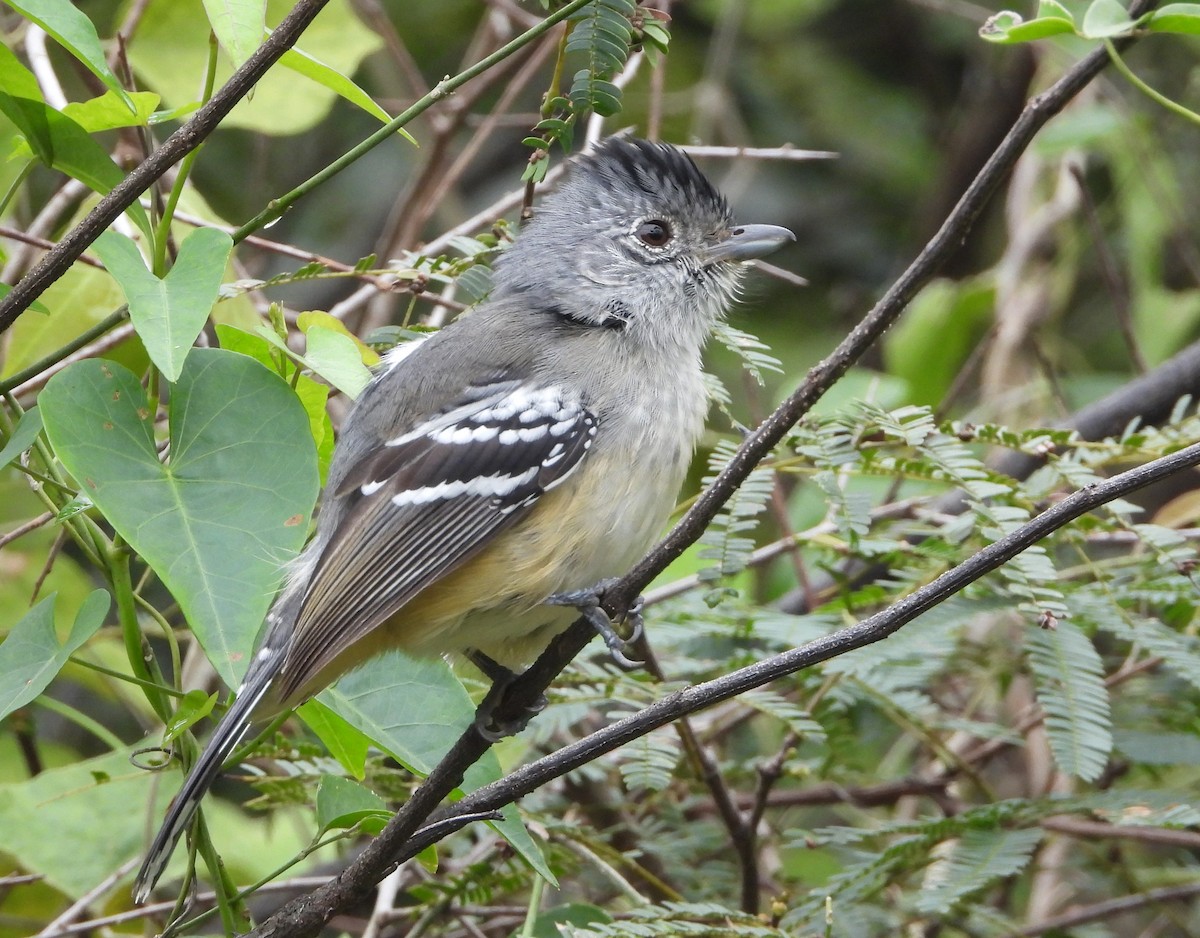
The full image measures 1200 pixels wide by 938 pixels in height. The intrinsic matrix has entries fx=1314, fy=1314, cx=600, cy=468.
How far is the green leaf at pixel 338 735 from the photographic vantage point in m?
2.58

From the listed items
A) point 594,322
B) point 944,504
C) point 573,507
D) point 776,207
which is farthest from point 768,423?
point 776,207

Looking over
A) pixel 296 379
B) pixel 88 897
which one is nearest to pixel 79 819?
pixel 88 897

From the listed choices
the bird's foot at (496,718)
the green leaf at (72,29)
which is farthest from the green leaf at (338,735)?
the green leaf at (72,29)

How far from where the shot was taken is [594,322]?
321 centimetres

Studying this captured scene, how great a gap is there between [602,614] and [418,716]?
43 cm

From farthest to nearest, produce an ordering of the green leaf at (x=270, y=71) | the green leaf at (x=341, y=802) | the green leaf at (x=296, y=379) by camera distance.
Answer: the green leaf at (x=270, y=71)
the green leaf at (x=296, y=379)
the green leaf at (x=341, y=802)

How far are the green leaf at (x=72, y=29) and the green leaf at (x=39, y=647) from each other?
860 mm

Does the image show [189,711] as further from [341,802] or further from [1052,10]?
[1052,10]

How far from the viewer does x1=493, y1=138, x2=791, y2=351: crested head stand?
3.31 meters

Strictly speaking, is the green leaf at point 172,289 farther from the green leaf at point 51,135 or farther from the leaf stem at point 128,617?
the leaf stem at point 128,617

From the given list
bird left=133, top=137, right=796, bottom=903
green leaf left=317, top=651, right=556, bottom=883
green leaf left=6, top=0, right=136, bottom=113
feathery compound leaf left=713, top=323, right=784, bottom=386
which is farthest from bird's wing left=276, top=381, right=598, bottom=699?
green leaf left=6, top=0, right=136, bottom=113

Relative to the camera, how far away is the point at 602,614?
7.67 ft

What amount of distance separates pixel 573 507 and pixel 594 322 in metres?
0.63

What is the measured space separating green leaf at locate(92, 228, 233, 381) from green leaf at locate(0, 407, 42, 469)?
0.22 metres
